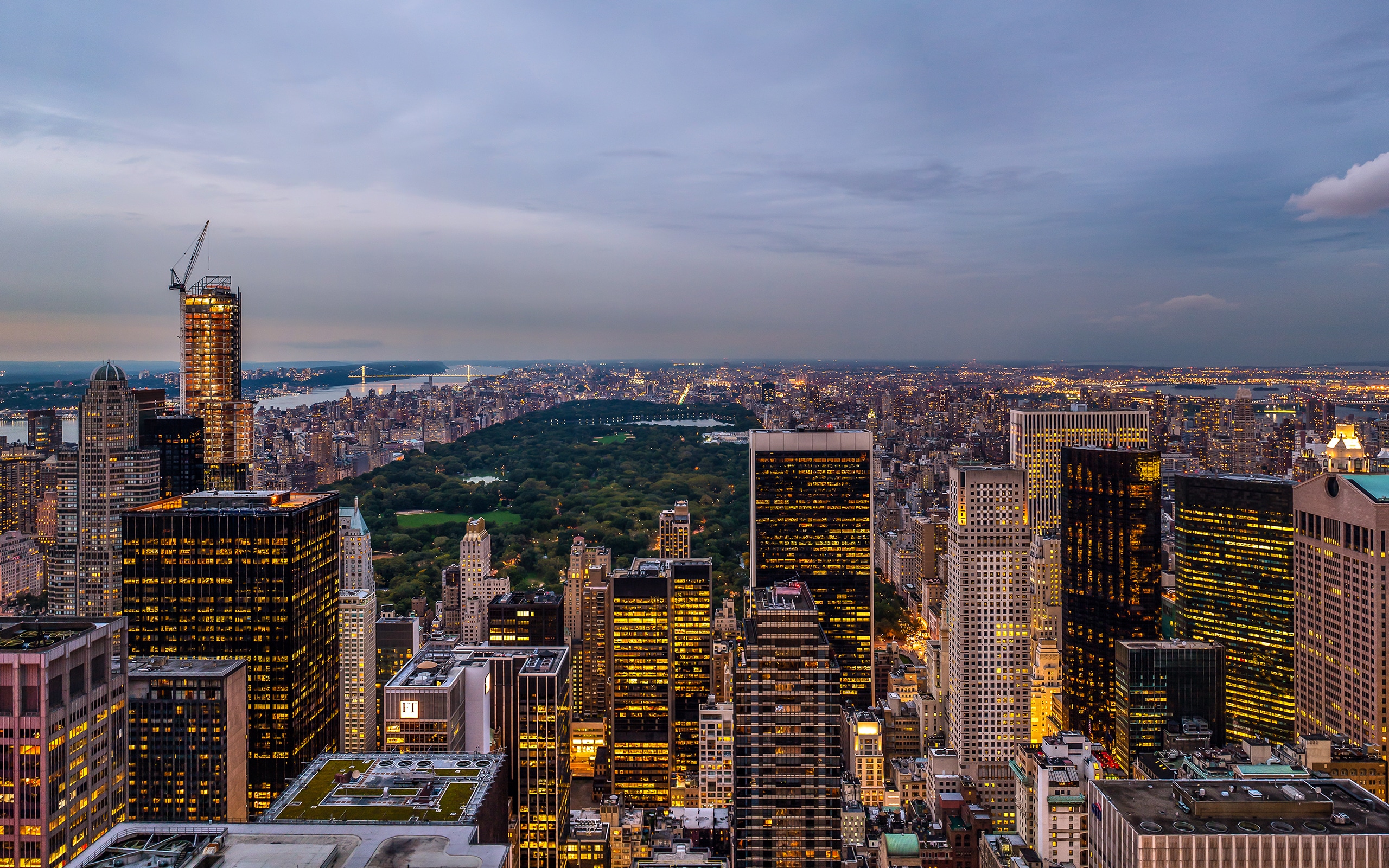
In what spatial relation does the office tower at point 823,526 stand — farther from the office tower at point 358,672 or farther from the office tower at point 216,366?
the office tower at point 216,366

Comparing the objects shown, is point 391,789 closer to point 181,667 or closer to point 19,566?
point 181,667

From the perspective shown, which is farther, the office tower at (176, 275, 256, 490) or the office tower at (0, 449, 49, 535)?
the office tower at (176, 275, 256, 490)

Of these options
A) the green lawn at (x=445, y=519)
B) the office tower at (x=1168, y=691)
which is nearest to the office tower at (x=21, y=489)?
the green lawn at (x=445, y=519)

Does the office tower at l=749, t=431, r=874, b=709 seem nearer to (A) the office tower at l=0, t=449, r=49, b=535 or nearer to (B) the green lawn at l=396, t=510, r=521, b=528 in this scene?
(B) the green lawn at l=396, t=510, r=521, b=528

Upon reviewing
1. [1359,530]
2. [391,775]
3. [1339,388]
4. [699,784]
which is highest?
[1339,388]

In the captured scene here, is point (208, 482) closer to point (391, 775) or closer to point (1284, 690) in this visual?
point (391, 775)

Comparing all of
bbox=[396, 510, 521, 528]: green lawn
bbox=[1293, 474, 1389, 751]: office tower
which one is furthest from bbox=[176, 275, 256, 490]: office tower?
bbox=[1293, 474, 1389, 751]: office tower

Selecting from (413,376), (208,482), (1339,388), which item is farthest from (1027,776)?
(413,376)
